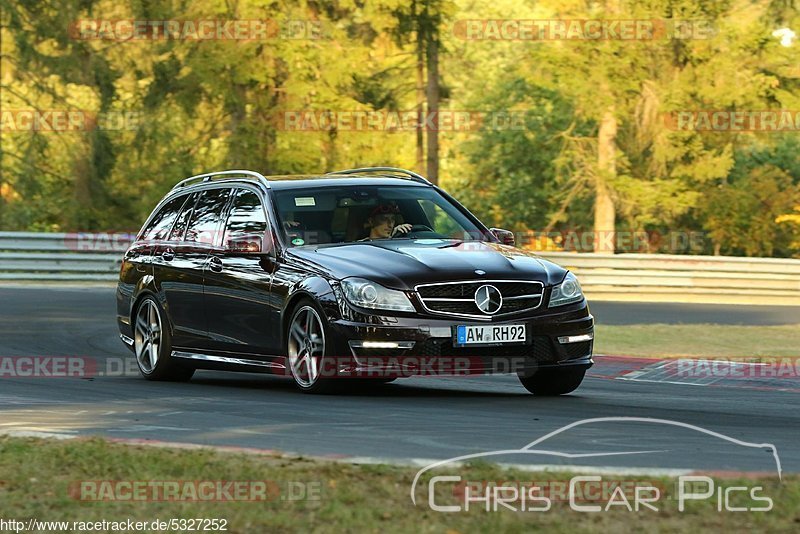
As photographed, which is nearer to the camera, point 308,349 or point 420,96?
point 308,349

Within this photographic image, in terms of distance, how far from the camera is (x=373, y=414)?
10258 mm

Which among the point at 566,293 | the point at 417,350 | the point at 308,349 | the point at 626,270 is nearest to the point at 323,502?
the point at 417,350

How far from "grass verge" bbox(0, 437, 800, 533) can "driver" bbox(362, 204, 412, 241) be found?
4.54 meters

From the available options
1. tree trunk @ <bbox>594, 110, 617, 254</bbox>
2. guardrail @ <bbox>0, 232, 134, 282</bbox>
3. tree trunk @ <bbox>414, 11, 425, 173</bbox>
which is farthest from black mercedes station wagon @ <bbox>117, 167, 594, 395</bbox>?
tree trunk @ <bbox>594, 110, 617, 254</bbox>

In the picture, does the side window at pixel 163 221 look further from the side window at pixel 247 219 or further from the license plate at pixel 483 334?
the license plate at pixel 483 334

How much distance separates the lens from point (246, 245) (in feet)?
40.8

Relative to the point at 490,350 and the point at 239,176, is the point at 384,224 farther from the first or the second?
the point at 490,350

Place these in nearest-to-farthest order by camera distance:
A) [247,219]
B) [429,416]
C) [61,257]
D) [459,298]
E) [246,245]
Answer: [429,416] < [459,298] < [246,245] < [247,219] < [61,257]

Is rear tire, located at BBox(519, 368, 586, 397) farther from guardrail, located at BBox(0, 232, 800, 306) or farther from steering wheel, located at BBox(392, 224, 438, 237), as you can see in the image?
guardrail, located at BBox(0, 232, 800, 306)

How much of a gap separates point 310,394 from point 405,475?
4.54m

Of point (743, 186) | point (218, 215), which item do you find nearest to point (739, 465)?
point (218, 215)

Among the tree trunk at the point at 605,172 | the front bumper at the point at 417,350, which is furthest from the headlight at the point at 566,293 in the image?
the tree trunk at the point at 605,172

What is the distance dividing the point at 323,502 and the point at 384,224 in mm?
6033

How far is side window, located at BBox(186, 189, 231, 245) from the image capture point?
13156 millimetres
